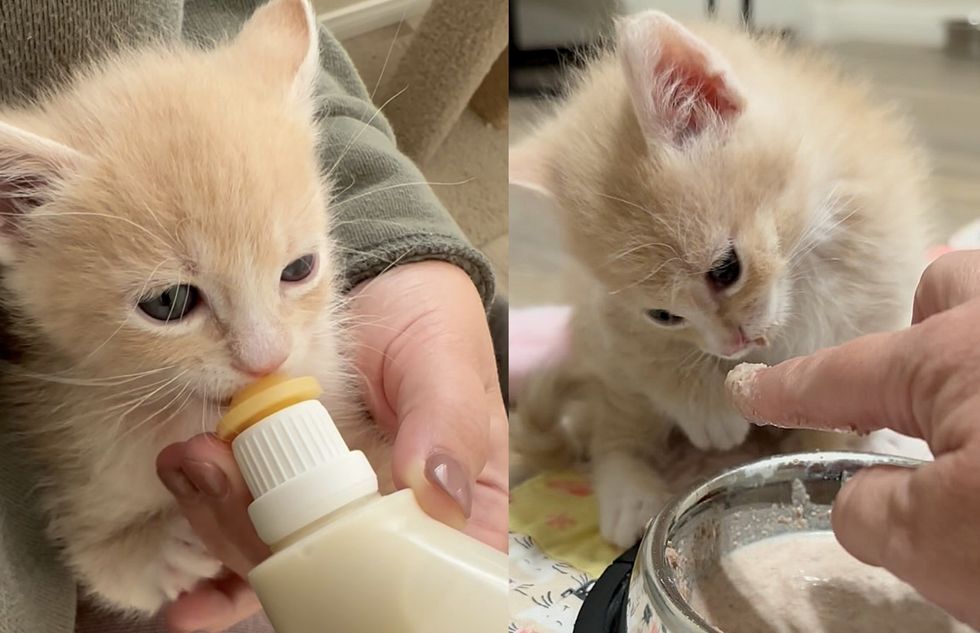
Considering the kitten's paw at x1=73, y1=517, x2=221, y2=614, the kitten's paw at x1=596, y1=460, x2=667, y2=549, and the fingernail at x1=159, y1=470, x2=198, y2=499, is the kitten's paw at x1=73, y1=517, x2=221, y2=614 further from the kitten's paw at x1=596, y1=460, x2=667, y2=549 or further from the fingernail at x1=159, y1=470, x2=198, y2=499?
the kitten's paw at x1=596, y1=460, x2=667, y2=549

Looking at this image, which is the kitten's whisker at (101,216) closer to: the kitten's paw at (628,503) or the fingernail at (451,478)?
the fingernail at (451,478)

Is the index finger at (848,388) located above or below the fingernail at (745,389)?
above

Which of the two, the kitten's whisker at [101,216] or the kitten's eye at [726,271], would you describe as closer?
the kitten's whisker at [101,216]

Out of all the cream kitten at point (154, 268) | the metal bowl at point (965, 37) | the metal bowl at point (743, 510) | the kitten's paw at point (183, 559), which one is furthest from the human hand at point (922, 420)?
the metal bowl at point (965, 37)

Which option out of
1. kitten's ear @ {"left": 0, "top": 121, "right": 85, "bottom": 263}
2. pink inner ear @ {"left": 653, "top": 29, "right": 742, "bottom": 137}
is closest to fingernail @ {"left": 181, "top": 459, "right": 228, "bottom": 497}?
kitten's ear @ {"left": 0, "top": 121, "right": 85, "bottom": 263}

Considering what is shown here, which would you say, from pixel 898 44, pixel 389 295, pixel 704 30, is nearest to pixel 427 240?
pixel 389 295
